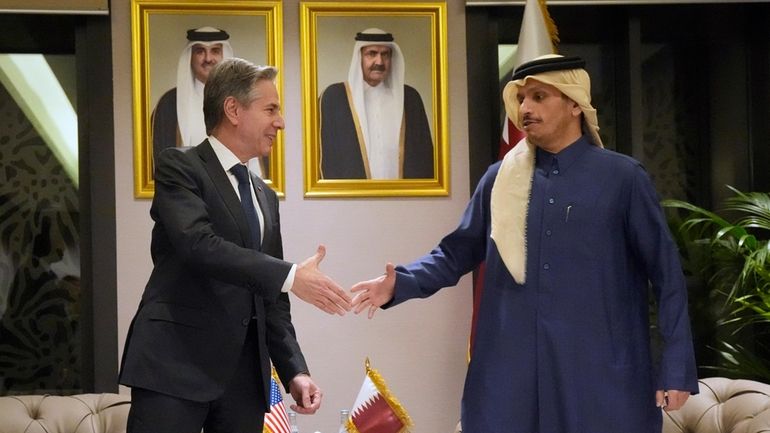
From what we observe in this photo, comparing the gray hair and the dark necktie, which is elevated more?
the gray hair

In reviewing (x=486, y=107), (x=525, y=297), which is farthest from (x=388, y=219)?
(x=525, y=297)

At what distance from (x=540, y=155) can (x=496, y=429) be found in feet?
2.38

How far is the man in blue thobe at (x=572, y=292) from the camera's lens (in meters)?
2.57

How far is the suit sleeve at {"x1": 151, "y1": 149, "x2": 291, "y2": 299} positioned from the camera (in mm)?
2430

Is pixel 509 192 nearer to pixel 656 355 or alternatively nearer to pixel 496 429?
pixel 496 429

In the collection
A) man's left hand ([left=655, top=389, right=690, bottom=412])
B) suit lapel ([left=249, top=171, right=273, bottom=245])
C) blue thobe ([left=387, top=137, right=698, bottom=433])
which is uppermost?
suit lapel ([left=249, top=171, right=273, bottom=245])

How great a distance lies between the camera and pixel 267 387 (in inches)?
103

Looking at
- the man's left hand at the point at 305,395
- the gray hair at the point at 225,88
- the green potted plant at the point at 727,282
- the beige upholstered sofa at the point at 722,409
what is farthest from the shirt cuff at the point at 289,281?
the green potted plant at the point at 727,282

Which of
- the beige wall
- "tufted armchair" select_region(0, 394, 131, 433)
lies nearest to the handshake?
"tufted armchair" select_region(0, 394, 131, 433)

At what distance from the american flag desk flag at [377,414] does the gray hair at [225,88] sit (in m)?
1.47

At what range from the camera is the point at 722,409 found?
355 centimetres

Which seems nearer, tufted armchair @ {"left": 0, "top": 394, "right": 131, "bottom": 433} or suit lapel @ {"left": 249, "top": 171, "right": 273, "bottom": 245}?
suit lapel @ {"left": 249, "top": 171, "right": 273, "bottom": 245}

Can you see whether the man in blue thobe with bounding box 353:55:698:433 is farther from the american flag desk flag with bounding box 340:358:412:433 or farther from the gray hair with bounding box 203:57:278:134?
the american flag desk flag with bounding box 340:358:412:433

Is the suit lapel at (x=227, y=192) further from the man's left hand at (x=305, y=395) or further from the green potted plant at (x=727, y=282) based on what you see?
the green potted plant at (x=727, y=282)
